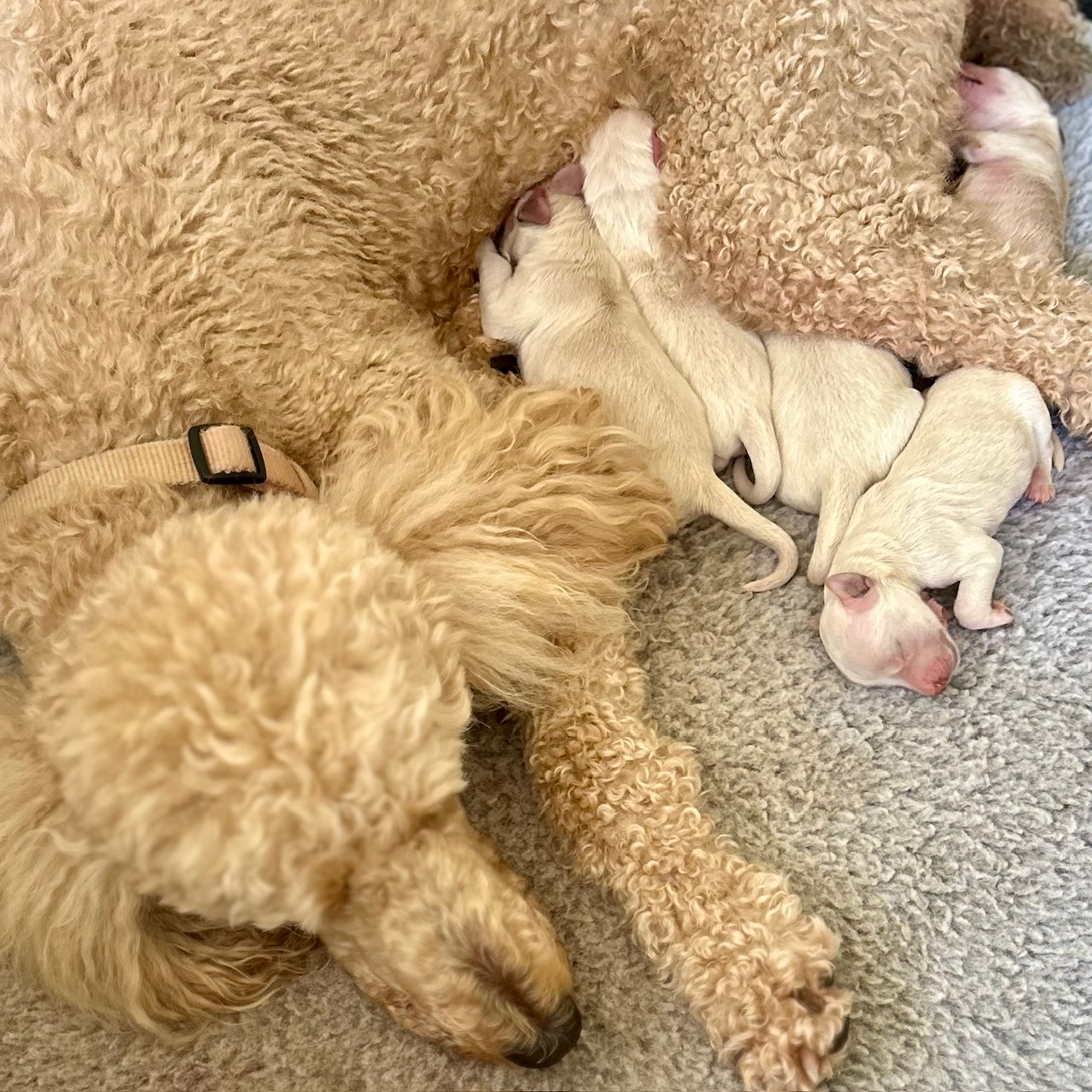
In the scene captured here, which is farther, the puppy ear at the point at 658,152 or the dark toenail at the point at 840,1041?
the puppy ear at the point at 658,152

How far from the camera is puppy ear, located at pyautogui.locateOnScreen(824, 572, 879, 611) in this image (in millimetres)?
1319

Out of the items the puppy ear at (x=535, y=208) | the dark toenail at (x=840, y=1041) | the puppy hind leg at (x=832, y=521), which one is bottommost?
the dark toenail at (x=840, y=1041)

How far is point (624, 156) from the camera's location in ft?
4.99

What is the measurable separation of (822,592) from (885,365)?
12.5 inches

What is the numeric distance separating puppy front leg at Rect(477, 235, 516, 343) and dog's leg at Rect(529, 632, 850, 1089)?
1.70ft

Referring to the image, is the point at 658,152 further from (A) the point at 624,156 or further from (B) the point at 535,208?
(B) the point at 535,208

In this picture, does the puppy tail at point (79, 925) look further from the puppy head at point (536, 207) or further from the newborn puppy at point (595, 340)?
the puppy head at point (536, 207)

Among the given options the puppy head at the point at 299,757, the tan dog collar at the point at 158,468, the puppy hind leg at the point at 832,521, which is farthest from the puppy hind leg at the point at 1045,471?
the tan dog collar at the point at 158,468

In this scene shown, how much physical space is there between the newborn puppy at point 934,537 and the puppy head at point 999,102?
19.9 inches

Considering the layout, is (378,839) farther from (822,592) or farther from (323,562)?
(822,592)

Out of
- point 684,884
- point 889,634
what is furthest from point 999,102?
point 684,884

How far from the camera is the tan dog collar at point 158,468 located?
111 centimetres

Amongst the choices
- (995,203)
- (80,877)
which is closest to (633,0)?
(995,203)

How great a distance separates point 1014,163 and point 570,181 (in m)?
0.65
